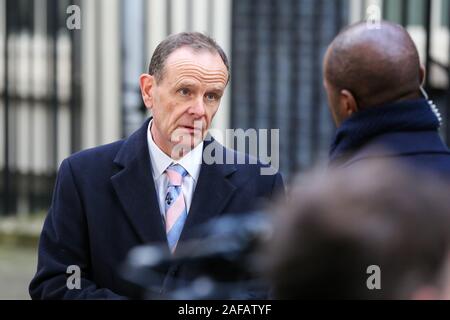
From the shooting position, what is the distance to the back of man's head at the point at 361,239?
1.55 metres

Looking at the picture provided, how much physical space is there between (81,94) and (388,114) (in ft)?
17.5

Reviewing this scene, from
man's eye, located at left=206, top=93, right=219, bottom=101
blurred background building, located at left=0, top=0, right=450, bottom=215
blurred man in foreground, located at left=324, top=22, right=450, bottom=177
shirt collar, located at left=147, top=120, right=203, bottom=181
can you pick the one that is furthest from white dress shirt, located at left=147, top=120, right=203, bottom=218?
blurred background building, located at left=0, top=0, right=450, bottom=215

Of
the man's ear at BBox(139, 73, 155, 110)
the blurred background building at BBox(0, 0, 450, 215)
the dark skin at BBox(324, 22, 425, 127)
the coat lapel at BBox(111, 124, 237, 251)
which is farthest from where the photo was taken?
the blurred background building at BBox(0, 0, 450, 215)

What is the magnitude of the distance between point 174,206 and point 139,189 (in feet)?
0.36

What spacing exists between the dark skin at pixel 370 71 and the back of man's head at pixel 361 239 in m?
1.38

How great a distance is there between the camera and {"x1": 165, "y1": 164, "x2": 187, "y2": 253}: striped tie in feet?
10.2

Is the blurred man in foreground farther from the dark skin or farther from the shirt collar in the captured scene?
the shirt collar

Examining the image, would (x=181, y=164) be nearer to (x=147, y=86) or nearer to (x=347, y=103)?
(x=147, y=86)

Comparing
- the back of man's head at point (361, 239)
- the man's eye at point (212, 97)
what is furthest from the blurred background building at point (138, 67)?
the back of man's head at point (361, 239)

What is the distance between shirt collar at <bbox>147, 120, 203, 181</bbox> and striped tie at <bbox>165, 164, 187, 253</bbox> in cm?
2

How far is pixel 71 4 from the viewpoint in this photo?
25.8ft

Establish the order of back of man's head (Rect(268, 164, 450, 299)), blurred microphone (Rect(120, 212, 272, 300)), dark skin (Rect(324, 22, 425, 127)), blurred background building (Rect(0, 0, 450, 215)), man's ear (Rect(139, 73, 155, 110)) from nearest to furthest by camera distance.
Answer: back of man's head (Rect(268, 164, 450, 299)) < blurred microphone (Rect(120, 212, 272, 300)) < dark skin (Rect(324, 22, 425, 127)) < man's ear (Rect(139, 73, 155, 110)) < blurred background building (Rect(0, 0, 450, 215))

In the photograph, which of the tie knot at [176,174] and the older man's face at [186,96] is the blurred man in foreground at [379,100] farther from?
the tie knot at [176,174]

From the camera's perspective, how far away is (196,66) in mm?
3121
